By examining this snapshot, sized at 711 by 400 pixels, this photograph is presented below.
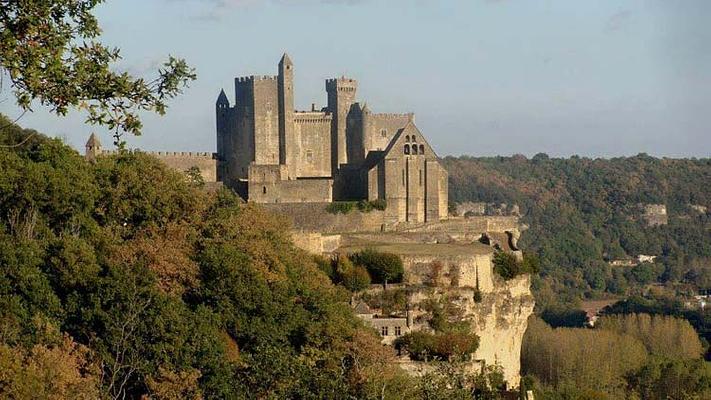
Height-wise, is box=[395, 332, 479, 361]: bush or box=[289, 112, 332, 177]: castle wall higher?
box=[289, 112, 332, 177]: castle wall

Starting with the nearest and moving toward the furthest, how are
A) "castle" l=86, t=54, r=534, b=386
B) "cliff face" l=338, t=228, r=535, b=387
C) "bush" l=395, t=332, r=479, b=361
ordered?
"bush" l=395, t=332, r=479, b=361 → "cliff face" l=338, t=228, r=535, b=387 → "castle" l=86, t=54, r=534, b=386

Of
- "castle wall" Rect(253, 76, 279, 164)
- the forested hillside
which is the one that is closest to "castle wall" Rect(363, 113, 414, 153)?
"castle wall" Rect(253, 76, 279, 164)

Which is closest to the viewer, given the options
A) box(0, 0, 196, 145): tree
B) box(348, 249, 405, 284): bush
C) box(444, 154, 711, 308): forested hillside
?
box(0, 0, 196, 145): tree

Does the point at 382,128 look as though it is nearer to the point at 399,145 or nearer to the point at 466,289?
the point at 399,145

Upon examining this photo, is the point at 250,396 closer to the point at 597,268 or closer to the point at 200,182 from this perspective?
the point at 200,182

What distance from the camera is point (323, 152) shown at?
54656 mm

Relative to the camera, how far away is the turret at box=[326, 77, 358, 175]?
180 ft

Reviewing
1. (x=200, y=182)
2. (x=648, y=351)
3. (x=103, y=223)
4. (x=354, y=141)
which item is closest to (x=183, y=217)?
(x=103, y=223)

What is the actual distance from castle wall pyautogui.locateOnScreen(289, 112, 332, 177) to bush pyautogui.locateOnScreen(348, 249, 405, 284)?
11055 mm

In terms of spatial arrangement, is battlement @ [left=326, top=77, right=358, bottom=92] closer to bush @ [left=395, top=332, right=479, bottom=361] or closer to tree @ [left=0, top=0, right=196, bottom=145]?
bush @ [left=395, top=332, right=479, bottom=361]

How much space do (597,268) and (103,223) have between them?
88.4 m

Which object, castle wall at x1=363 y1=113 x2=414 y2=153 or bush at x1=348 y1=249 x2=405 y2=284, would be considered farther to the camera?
castle wall at x1=363 y1=113 x2=414 y2=153

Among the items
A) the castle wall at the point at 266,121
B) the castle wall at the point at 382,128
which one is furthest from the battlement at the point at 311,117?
the castle wall at the point at 382,128

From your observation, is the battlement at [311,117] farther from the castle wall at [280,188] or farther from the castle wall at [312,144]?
the castle wall at [280,188]
